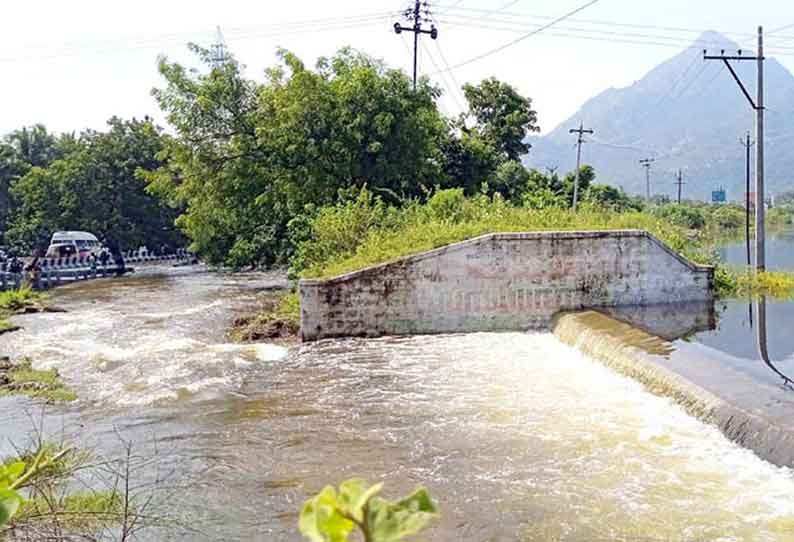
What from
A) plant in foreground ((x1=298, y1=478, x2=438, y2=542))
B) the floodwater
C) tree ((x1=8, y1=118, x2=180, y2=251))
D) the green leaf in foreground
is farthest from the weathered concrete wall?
tree ((x1=8, y1=118, x2=180, y2=251))

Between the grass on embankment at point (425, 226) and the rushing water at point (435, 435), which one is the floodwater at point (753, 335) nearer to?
the grass on embankment at point (425, 226)

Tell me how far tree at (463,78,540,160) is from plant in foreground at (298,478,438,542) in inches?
1114

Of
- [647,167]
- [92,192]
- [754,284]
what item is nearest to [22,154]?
[92,192]

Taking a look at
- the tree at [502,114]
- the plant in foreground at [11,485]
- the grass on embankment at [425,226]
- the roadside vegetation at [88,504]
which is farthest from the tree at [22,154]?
the plant in foreground at [11,485]

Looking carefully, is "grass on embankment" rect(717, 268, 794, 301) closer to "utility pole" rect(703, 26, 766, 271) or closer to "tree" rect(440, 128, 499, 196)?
"utility pole" rect(703, 26, 766, 271)

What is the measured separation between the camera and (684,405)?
7516 mm

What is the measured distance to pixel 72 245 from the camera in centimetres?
3059

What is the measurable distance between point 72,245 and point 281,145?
15547 mm

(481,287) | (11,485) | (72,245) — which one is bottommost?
(481,287)

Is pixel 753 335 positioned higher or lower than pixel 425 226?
lower

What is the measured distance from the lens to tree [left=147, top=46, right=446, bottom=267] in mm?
18672

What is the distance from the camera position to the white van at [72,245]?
98.3ft

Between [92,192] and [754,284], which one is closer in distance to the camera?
[754,284]

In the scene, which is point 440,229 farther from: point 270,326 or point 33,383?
point 33,383
